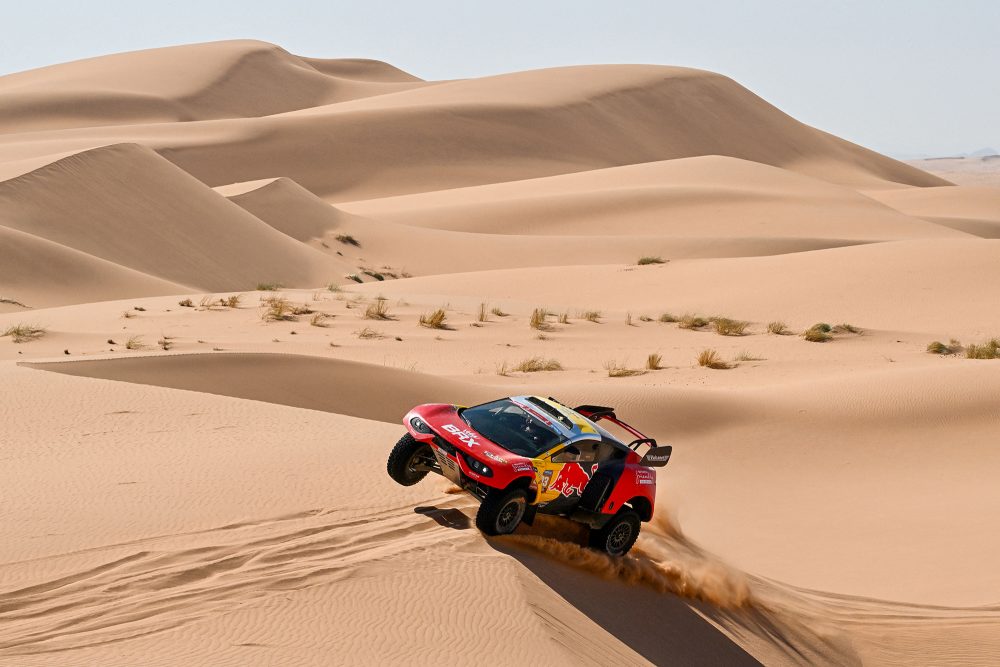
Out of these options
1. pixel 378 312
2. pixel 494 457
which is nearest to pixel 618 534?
pixel 494 457

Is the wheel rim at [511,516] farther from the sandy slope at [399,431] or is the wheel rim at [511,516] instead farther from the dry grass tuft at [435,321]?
the dry grass tuft at [435,321]

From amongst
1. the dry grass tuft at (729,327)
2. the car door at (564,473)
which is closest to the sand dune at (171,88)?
the dry grass tuft at (729,327)

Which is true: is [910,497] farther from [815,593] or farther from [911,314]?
[911,314]

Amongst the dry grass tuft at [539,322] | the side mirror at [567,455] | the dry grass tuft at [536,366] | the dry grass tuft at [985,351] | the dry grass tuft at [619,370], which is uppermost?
the side mirror at [567,455]

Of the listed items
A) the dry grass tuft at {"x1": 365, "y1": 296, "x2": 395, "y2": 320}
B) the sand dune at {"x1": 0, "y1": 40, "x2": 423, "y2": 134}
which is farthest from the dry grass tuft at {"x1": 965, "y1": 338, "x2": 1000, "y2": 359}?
the sand dune at {"x1": 0, "y1": 40, "x2": 423, "y2": 134}

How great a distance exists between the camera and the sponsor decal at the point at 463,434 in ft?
24.9

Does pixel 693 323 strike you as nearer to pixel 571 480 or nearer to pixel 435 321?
pixel 435 321

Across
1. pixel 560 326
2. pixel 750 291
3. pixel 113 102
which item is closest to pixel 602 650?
pixel 560 326

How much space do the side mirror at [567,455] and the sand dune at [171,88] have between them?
3256 inches

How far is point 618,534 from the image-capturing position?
26.6ft

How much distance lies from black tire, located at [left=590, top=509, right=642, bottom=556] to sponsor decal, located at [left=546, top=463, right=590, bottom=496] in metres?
0.34

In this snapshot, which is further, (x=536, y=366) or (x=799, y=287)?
(x=799, y=287)

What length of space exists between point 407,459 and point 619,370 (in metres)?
9.37

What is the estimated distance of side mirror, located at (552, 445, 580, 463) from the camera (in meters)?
7.68
